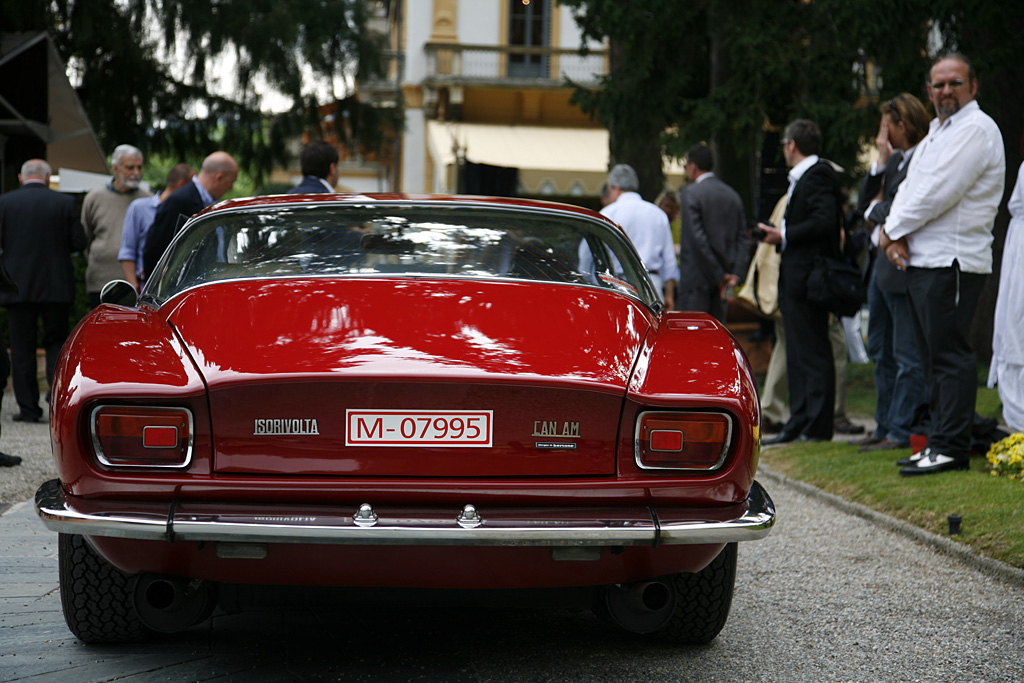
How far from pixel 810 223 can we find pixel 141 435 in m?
5.42

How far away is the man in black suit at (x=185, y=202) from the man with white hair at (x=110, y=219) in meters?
1.60

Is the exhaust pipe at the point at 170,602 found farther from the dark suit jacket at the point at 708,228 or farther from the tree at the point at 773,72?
the tree at the point at 773,72

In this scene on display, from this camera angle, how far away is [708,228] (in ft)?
29.2

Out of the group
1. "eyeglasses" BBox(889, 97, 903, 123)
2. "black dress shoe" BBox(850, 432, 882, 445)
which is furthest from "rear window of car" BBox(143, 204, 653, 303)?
"black dress shoe" BBox(850, 432, 882, 445)

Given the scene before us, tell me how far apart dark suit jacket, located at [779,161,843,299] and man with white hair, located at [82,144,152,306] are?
4831mm

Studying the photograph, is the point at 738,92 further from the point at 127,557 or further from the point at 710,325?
the point at 127,557

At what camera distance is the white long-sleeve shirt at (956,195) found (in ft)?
20.0

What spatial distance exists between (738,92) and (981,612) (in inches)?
393

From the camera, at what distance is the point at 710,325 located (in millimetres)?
3818

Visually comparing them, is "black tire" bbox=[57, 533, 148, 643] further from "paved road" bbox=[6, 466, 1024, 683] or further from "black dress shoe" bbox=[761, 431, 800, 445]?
"black dress shoe" bbox=[761, 431, 800, 445]

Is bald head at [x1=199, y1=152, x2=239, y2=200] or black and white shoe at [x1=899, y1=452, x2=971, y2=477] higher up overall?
bald head at [x1=199, y1=152, x2=239, y2=200]

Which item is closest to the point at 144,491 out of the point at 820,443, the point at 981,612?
the point at 981,612

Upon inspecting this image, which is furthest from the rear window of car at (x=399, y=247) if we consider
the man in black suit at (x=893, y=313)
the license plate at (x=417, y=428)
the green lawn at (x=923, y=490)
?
the man in black suit at (x=893, y=313)

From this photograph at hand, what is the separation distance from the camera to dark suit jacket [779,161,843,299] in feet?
24.9
